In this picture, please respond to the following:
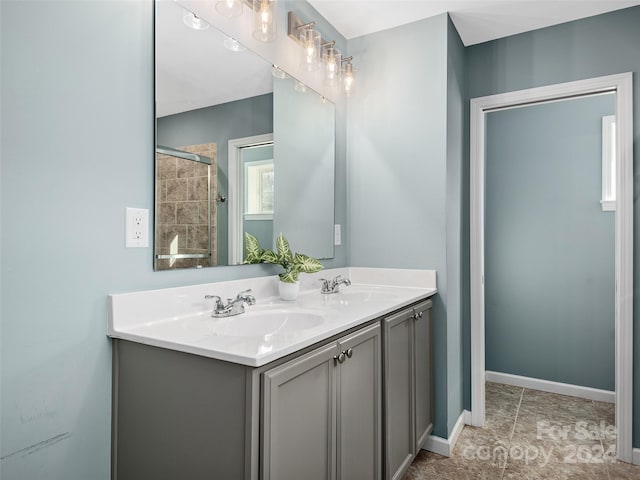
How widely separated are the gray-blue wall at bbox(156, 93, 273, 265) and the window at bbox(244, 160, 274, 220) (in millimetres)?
128

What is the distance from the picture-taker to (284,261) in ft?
6.25

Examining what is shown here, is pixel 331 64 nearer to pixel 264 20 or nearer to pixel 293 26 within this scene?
pixel 293 26

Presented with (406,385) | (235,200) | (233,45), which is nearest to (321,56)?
(233,45)

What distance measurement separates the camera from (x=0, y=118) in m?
1.00

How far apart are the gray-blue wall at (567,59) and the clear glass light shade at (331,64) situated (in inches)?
36.5

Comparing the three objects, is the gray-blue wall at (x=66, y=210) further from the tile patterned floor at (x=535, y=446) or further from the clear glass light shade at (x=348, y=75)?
the tile patterned floor at (x=535, y=446)

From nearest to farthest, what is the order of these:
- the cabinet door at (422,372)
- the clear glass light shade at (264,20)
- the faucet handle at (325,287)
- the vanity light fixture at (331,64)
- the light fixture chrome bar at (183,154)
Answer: the light fixture chrome bar at (183,154)
the clear glass light shade at (264,20)
the cabinet door at (422,372)
the faucet handle at (325,287)
the vanity light fixture at (331,64)

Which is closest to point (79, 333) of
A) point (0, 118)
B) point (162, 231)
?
point (162, 231)

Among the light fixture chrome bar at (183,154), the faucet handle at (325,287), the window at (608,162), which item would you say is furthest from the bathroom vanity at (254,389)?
the window at (608,162)

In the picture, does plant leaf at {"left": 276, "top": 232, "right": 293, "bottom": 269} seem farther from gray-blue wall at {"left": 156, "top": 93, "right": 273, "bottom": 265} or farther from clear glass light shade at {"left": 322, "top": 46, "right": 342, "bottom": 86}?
clear glass light shade at {"left": 322, "top": 46, "right": 342, "bottom": 86}

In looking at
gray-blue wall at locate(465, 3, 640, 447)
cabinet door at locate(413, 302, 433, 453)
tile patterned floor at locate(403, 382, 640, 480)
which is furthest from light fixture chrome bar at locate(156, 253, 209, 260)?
gray-blue wall at locate(465, 3, 640, 447)

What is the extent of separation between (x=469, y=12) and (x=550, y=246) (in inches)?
71.6

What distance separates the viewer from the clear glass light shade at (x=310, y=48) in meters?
2.06

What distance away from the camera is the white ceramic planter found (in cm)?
184
